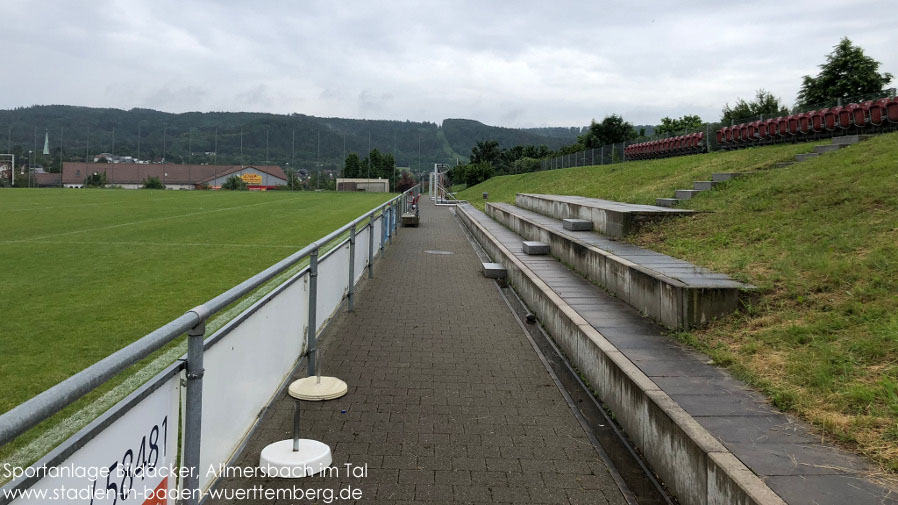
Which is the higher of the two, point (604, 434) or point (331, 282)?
point (331, 282)

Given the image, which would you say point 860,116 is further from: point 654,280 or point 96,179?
point 96,179

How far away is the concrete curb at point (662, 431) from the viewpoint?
289cm

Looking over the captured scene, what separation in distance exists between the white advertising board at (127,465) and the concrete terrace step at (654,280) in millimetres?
4465

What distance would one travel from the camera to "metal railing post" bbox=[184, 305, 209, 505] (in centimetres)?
276

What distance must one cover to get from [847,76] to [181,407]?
179ft

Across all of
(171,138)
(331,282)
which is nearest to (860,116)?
(331,282)

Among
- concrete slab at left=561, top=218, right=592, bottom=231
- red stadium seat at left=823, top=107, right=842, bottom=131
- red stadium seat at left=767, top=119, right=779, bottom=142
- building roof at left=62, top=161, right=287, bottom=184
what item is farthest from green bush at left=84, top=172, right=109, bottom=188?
red stadium seat at left=823, top=107, right=842, bottom=131

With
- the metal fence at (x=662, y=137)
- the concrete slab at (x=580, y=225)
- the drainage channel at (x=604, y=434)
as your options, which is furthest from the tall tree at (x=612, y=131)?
the drainage channel at (x=604, y=434)

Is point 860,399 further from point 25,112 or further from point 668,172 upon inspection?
point 25,112

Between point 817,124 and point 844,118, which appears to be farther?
point 817,124

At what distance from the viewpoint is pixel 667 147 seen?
A: 111 feet

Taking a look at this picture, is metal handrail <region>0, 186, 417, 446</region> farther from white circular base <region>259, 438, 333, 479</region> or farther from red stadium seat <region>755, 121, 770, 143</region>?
red stadium seat <region>755, 121, 770, 143</region>

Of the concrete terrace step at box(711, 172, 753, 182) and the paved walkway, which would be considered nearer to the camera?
the paved walkway

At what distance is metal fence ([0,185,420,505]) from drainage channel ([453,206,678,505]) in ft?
7.33
